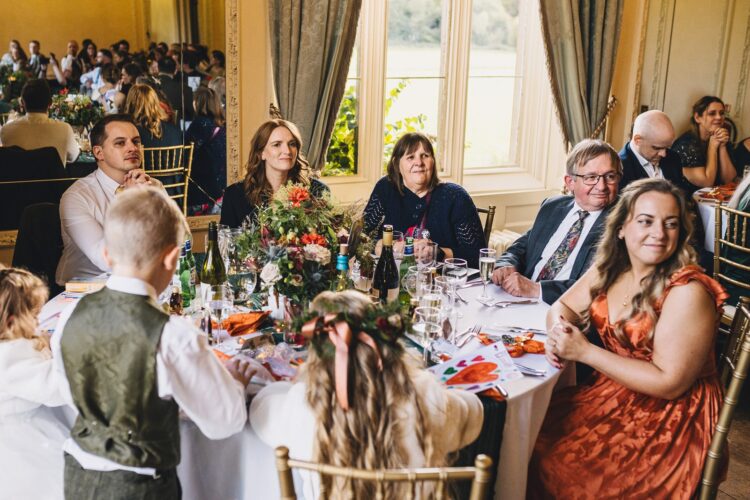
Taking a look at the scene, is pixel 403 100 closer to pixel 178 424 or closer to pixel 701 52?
pixel 701 52

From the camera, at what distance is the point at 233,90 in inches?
161

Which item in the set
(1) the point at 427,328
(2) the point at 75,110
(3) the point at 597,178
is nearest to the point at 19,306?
(1) the point at 427,328

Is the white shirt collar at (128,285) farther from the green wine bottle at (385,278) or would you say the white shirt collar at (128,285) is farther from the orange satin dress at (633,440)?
the orange satin dress at (633,440)

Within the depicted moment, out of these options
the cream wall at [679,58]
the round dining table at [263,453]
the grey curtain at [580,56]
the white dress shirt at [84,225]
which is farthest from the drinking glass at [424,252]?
the cream wall at [679,58]

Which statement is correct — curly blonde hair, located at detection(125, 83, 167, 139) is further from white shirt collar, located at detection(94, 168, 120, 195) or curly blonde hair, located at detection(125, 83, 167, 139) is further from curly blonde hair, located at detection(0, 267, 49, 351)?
curly blonde hair, located at detection(0, 267, 49, 351)

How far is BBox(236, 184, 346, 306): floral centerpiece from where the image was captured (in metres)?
2.17

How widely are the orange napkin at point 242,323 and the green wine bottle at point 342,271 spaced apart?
0.29 meters

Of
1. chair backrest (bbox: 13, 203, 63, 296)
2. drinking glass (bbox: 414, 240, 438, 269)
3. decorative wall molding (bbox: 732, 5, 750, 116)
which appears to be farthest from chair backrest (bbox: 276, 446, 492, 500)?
decorative wall molding (bbox: 732, 5, 750, 116)

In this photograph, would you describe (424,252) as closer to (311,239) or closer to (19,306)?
(311,239)

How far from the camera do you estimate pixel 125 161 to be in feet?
10.3

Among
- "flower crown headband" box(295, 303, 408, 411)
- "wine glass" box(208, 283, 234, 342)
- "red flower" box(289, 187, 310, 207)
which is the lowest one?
"wine glass" box(208, 283, 234, 342)

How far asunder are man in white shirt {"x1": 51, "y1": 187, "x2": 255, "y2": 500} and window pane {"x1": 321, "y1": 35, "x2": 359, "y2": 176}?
3.08m

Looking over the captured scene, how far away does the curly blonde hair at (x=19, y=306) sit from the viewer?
1862 millimetres

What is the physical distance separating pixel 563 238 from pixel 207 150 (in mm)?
2098
